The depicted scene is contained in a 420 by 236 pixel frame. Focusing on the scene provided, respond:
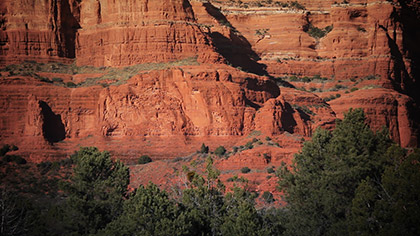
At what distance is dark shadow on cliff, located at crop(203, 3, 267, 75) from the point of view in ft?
326

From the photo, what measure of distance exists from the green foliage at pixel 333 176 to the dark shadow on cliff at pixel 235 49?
114 ft

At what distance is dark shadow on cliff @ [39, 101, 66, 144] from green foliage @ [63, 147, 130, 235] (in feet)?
71.7

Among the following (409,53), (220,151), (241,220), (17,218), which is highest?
(409,53)

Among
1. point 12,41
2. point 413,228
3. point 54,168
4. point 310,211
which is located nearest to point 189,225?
point 310,211

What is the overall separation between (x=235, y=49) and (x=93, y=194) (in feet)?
152

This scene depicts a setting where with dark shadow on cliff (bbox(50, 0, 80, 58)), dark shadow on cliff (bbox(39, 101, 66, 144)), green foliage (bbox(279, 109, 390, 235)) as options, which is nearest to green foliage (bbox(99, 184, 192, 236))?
green foliage (bbox(279, 109, 390, 235))

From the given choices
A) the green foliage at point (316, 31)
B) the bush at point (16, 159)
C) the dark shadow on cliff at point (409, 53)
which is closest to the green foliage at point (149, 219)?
the bush at point (16, 159)

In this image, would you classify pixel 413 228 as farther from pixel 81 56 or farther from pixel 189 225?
pixel 81 56

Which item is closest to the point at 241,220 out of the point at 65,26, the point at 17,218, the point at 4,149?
the point at 17,218

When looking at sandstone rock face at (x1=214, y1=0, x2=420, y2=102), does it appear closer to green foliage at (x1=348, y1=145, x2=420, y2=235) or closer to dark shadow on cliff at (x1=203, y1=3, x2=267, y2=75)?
dark shadow on cliff at (x1=203, y1=3, x2=267, y2=75)

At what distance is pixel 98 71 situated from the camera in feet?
296

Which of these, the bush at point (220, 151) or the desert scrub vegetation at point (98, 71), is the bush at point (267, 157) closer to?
the bush at point (220, 151)

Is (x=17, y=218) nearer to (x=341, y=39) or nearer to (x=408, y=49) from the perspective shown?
(x=341, y=39)

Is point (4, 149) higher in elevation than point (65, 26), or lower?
lower
